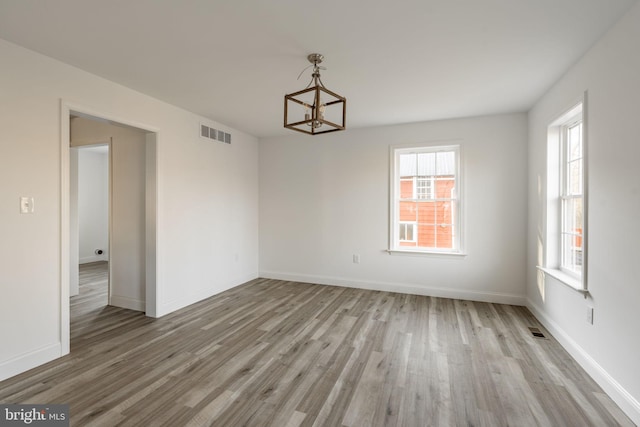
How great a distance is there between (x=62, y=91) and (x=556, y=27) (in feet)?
13.2

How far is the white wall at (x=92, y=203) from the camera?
23.9 feet

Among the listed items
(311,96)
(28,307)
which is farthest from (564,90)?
(28,307)

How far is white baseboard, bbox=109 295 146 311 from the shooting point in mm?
3927

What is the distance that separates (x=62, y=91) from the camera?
272cm

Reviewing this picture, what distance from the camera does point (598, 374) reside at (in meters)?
2.31

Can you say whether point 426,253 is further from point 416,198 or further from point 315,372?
point 315,372

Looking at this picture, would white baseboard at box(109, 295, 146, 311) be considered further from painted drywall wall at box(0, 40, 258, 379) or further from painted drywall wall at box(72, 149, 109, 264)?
painted drywall wall at box(72, 149, 109, 264)

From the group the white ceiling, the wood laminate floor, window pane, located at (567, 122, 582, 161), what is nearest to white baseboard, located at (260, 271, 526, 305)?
the wood laminate floor

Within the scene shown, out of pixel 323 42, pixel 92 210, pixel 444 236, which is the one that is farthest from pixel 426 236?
pixel 92 210

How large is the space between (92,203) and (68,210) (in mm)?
5788

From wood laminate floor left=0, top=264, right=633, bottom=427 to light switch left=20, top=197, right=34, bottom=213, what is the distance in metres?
1.30

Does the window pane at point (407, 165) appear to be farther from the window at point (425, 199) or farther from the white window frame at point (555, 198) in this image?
the white window frame at point (555, 198)

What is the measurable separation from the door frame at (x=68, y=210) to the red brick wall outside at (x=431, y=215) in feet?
11.6

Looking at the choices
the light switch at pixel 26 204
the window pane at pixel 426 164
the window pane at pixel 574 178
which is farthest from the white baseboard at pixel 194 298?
the window pane at pixel 574 178
